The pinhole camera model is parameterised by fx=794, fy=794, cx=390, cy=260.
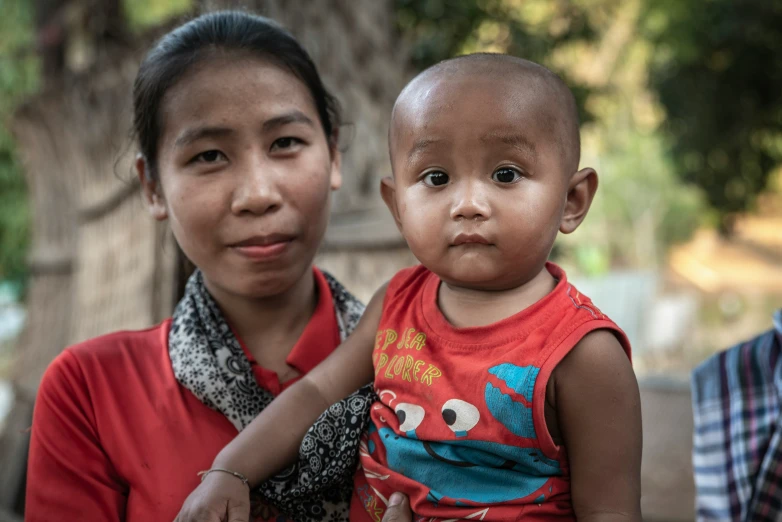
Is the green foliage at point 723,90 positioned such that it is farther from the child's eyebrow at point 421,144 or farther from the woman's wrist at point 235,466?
the woman's wrist at point 235,466

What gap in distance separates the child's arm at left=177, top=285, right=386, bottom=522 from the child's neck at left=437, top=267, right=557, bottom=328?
23cm

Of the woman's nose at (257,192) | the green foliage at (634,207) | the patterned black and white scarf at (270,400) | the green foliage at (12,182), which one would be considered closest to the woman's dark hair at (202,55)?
the woman's nose at (257,192)

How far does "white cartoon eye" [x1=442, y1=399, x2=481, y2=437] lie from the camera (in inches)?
51.9

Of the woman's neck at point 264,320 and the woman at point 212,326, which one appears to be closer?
the woman at point 212,326

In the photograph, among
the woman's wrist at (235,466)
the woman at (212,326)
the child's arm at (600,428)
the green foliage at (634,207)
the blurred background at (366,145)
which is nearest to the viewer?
the child's arm at (600,428)

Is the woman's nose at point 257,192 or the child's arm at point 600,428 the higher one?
the woman's nose at point 257,192

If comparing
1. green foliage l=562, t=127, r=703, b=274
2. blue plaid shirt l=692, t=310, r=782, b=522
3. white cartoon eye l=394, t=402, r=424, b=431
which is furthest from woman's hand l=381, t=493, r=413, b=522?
green foliage l=562, t=127, r=703, b=274

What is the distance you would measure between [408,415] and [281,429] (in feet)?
0.94

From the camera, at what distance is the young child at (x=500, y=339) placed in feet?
4.19

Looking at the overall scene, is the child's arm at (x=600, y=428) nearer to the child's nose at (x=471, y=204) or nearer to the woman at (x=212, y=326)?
the child's nose at (x=471, y=204)

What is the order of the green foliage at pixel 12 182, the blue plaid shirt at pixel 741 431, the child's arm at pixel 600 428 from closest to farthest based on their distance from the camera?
the child's arm at pixel 600 428 < the blue plaid shirt at pixel 741 431 < the green foliage at pixel 12 182

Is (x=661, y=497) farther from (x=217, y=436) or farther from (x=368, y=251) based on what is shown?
(x=217, y=436)

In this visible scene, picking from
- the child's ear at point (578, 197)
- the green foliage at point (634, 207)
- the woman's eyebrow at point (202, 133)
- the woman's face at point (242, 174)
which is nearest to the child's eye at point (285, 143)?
the woman's face at point (242, 174)

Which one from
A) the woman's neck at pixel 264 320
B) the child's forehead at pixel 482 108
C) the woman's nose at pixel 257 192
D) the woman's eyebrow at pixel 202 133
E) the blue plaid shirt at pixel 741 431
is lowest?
the blue plaid shirt at pixel 741 431
